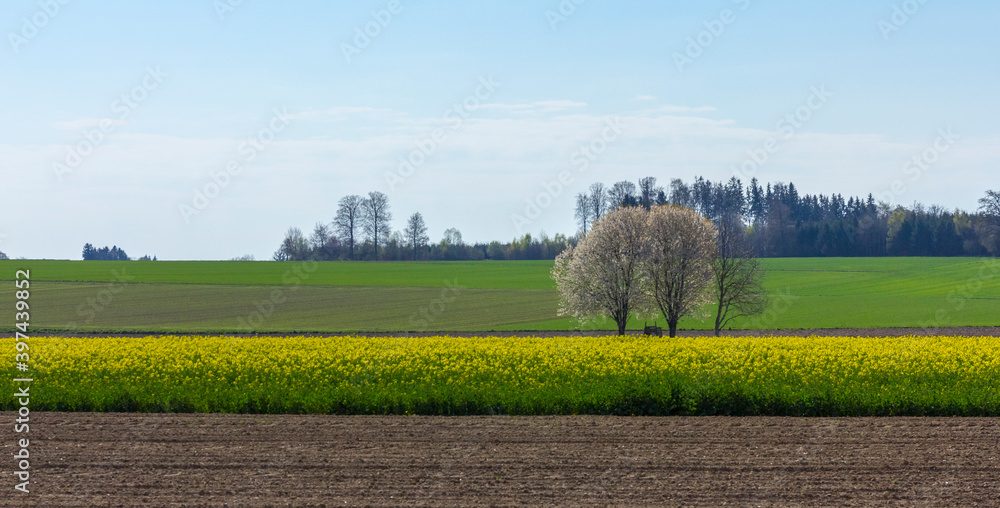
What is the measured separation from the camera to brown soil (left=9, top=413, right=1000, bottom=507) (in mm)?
11484

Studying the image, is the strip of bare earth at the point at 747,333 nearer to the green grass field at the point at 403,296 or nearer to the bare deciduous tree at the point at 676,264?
the green grass field at the point at 403,296

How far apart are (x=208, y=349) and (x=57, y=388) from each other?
6.82 meters

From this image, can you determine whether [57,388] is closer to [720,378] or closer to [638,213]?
[720,378]

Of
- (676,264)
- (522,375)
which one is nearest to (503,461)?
(522,375)

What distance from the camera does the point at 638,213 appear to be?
40500mm

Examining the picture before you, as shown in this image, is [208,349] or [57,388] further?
[208,349]

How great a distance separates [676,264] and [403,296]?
33000 millimetres

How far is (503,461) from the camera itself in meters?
13.2

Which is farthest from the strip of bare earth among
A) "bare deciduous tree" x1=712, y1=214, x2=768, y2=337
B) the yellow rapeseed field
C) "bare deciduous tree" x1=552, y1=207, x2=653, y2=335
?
the yellow rapeseed field

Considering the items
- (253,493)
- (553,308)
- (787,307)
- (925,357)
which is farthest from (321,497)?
(787,307)

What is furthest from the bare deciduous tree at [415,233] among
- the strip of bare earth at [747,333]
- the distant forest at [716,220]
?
the strip of bare earth at [747,333]

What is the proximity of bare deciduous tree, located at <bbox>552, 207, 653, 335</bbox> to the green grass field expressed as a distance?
29.1ft

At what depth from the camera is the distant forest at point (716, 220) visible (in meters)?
108

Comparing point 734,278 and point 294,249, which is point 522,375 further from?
point 294,249
